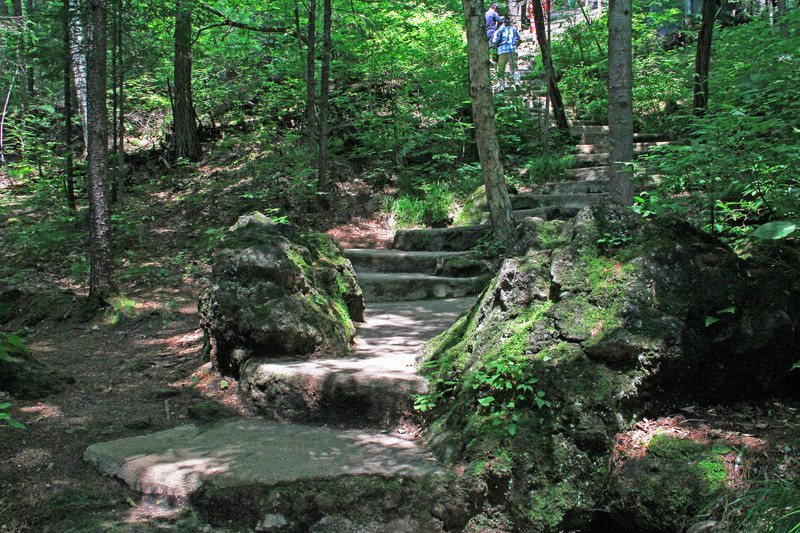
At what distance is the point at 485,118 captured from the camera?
6.54m

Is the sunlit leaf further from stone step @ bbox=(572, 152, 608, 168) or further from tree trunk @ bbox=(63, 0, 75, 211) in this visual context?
tree trunk @ bbox=(63, 0, 75, 211)

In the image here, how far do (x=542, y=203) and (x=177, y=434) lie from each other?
23.8 ft

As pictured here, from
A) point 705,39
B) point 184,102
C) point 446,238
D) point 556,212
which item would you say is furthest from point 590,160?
point 184,102

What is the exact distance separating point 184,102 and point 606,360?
1111cm

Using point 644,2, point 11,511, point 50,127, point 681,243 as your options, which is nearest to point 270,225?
point 11,511

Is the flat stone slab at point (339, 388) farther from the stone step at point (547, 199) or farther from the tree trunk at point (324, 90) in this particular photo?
the tree trunk at point (324, 90)

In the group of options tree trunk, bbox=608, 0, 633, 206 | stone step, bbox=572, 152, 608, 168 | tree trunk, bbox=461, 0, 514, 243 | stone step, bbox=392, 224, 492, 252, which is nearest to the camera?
tree trunk, bbox=608, 0, 633, 206

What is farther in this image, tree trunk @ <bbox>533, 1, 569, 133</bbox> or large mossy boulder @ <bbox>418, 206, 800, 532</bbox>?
tree trunk @ <bbox>533, 1, 569, 133</bbox>

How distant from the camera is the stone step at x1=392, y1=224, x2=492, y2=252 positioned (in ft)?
27.2

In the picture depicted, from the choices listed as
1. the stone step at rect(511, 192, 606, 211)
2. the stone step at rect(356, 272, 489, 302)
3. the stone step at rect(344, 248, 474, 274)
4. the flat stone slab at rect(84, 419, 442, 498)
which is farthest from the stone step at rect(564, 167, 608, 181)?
the flat stone slab at rect(84, 419, 442, 498)

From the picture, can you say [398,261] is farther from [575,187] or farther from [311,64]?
[311,64]

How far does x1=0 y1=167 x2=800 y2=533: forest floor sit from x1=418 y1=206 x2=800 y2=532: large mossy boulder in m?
0.17

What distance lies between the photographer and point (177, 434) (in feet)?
11.4

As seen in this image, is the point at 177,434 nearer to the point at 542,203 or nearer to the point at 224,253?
the point at 224,253
